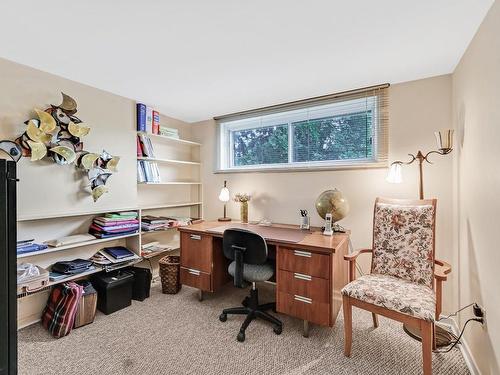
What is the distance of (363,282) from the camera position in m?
1.78

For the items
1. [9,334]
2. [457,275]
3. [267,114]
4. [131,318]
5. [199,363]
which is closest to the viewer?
[9,334]

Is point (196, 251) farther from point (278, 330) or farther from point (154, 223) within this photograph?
point (278, 330)

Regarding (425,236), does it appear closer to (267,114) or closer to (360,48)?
(360,48)

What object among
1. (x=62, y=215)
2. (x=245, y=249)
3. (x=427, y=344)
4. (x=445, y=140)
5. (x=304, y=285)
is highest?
(x=445, y=140)

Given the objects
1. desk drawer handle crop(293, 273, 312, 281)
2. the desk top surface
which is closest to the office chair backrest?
the desk top surface

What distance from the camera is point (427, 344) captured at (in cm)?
141

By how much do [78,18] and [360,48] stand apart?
71.1 inches

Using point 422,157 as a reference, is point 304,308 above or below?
below

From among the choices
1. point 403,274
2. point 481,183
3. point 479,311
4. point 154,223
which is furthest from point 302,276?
point 154,223

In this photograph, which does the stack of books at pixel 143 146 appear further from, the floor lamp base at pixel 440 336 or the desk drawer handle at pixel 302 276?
the floor lamp base at pixel 440 336

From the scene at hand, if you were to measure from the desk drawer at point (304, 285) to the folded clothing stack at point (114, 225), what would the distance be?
5.38 ft

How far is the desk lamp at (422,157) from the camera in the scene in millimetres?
1893

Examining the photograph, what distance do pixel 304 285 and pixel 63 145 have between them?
2369 millimetres

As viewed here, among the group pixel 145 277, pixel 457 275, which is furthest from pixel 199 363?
pixel 457 275
